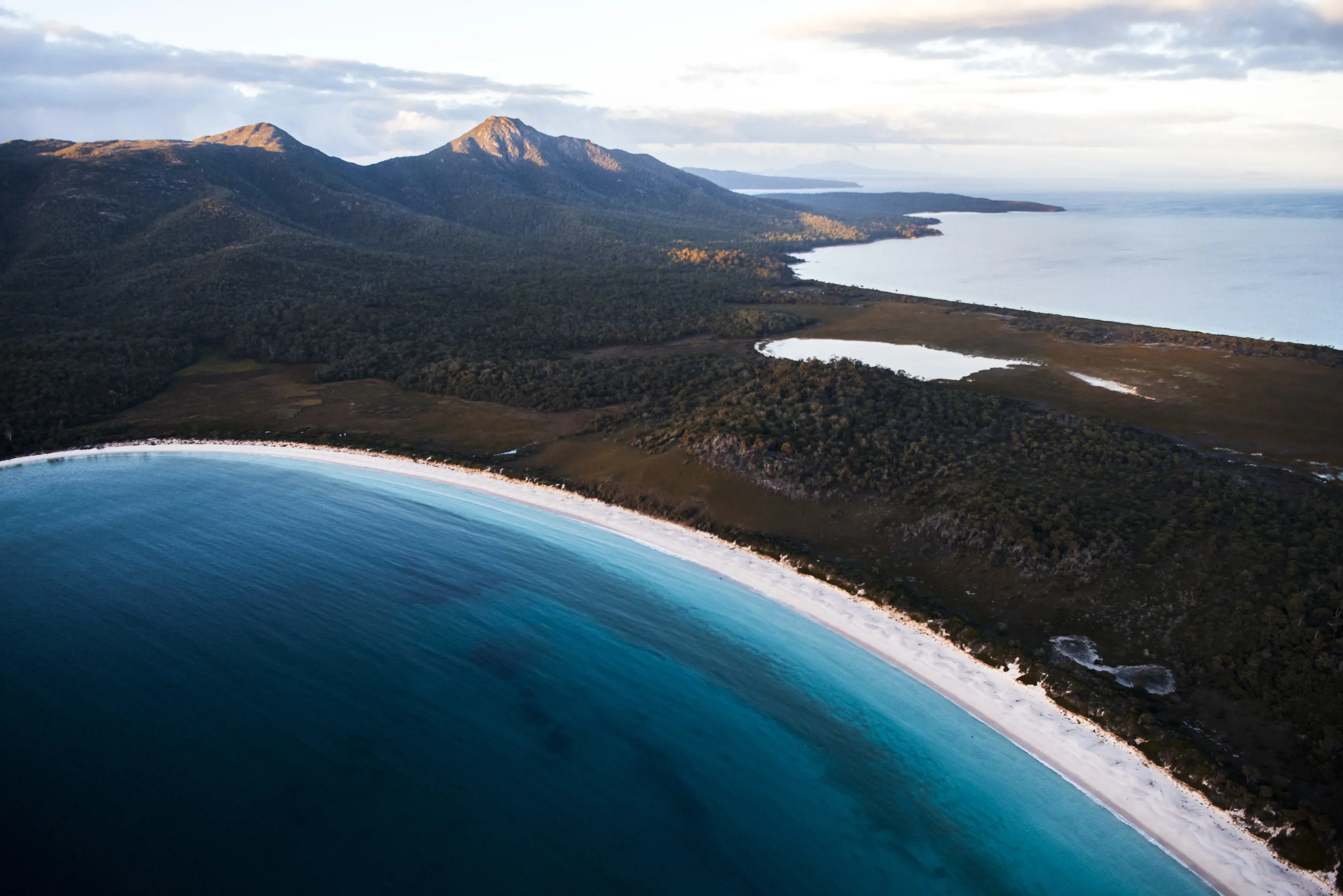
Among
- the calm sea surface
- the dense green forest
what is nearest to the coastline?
the dense green forest

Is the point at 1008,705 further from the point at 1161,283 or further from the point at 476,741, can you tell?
the point at 1161,283

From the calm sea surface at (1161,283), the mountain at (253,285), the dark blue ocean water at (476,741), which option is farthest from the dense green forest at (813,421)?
the calm sea surface at (1161,283)

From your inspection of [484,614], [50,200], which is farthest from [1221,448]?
[50,200]

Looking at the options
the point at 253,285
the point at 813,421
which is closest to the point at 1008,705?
the point at 813,421

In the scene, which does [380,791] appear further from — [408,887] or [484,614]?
[484,614]

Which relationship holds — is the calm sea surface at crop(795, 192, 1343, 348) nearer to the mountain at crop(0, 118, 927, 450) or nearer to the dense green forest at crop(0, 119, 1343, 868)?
the dense green forest at crop(0, 119, 1343, 868)

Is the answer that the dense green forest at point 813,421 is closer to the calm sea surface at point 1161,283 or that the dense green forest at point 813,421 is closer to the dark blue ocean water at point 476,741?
the dark blue ocean water at point 476,741
